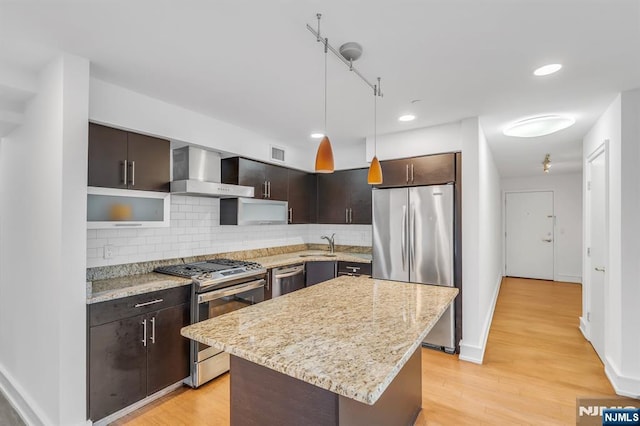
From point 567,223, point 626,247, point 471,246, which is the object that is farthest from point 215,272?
point 567,223

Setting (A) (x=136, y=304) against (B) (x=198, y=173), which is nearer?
(A) (x=136, y=304)

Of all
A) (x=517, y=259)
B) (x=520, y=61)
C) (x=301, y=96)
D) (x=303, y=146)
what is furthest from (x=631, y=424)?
(x=517, y=259)

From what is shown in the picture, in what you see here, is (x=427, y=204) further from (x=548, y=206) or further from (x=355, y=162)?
(x=548, y=206)

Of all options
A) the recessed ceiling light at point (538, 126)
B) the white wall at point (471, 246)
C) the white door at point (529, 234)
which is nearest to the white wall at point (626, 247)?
the recessed ceiling light at point (538, 126)

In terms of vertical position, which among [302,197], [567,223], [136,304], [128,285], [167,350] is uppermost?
[302,197]

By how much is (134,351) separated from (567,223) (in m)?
8.28

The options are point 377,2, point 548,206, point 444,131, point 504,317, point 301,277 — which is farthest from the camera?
point 548,206

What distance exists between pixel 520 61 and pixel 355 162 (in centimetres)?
278

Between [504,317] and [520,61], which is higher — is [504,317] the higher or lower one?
the lower one

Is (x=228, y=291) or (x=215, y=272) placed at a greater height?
(x=215, y=272)

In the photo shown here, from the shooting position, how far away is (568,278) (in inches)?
266

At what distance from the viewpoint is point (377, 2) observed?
59.6 inches

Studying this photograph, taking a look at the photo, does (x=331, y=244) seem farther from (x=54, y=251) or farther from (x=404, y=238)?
(x=54, y=251)

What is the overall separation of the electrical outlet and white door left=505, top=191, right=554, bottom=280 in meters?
8.02
